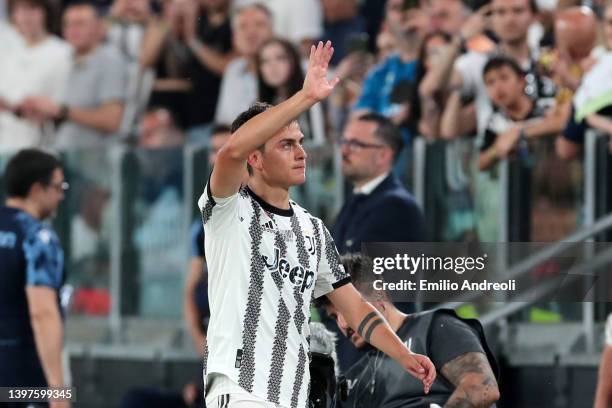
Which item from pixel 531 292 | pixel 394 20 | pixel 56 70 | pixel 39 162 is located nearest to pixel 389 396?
pixel 531 292

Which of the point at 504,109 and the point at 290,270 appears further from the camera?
the point at 504,109

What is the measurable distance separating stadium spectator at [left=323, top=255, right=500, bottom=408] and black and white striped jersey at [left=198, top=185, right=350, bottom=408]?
1.90 ft

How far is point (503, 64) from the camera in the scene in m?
8.72

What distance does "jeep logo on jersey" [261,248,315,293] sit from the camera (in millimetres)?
5293

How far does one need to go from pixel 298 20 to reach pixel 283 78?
596mm

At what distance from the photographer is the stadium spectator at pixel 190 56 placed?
10148 mm

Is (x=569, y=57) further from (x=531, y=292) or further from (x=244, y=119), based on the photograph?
(x=244, y=119)

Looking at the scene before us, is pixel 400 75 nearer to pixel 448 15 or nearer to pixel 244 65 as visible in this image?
pixel 448 15

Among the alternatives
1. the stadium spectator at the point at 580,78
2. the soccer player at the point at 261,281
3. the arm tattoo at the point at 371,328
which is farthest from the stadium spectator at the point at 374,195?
the soccer player at the point at 261,281

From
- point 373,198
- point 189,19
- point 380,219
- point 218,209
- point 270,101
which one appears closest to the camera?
point 218,209

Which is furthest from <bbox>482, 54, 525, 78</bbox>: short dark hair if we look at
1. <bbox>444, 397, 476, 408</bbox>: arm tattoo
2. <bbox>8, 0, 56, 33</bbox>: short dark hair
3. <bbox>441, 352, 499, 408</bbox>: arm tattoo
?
<bbox>8, 0, 56, 33</bbox>: short dark hair

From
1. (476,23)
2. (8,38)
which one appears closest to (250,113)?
(476,23)

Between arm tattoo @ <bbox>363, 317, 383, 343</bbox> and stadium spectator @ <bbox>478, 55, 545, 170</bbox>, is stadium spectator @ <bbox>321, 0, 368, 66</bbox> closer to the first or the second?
stadium spectator @ <bbox>478, 55, 545, 170</bbox>

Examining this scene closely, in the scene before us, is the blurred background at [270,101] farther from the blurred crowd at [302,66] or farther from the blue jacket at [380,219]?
the blue jacket at [380,219]
